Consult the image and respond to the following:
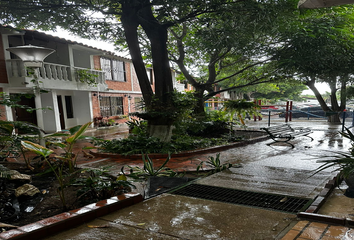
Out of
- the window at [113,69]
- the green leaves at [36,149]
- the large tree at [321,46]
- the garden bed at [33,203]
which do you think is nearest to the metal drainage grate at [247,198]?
the garden bed at [33,203]

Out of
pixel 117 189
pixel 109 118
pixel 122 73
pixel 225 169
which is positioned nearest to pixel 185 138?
pixel 225 169

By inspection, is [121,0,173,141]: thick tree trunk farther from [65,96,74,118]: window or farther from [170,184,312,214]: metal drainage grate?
[65,96,74,118]: window

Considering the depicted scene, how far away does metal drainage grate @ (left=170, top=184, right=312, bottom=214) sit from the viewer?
9.84 feet

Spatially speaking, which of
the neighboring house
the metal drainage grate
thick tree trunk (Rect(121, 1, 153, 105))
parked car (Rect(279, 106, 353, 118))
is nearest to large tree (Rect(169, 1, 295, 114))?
thick tree trunk (Rect(121, 1, 153, 105))

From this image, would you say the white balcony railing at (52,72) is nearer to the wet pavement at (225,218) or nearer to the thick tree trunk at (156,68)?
the thick tree trunk at (156,68)

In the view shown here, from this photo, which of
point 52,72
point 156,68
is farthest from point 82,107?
point 156,68

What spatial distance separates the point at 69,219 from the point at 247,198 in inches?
85.0

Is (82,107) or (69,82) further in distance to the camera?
(82,107)

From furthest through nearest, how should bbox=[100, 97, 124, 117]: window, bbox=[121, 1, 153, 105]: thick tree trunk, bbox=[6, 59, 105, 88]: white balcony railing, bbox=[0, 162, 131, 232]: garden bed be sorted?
1. bbox=[100, 97, 124, 117]: window
2. bbox=[6, 59, 105, 88]: white balcony railing
3. bbox=[121, 1, 153, 105]: thick tree trunk
4. bbox=[0, 162, 131, 232]: garden bed

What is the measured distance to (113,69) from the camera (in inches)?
708

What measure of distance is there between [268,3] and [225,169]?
476 centimetres

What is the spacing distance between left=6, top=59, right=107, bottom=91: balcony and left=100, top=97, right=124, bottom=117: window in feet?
4.68

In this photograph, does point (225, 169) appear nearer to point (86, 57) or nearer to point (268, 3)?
point (268, 3)

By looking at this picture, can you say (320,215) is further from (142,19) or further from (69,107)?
(69,107)
